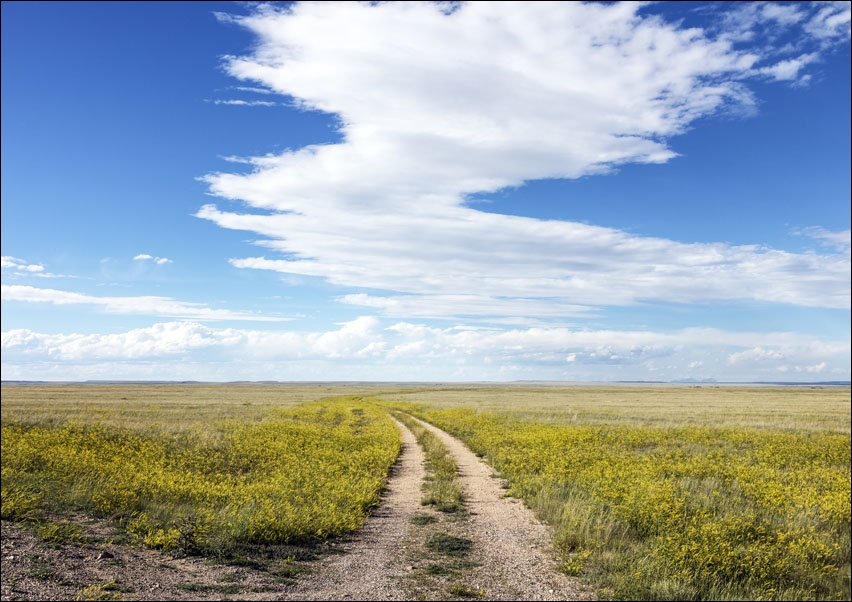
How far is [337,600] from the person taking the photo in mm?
8070

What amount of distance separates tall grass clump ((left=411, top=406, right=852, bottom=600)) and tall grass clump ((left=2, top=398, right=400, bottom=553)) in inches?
186

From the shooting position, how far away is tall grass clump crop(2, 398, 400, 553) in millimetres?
10953

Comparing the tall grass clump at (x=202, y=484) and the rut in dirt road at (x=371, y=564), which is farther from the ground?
the tall grass clump at (x=202, y=484)

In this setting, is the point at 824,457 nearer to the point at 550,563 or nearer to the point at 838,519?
the point at 838,519

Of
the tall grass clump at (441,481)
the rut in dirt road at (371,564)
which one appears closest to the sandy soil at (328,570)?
the rut in dirt road at (371,564)

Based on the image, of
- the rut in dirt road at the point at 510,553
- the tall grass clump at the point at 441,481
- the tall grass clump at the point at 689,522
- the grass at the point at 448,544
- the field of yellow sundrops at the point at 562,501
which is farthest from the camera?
the tall grass clump at the point at 441,481

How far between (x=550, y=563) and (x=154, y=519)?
823 cm

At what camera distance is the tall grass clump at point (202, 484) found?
35.9 feet

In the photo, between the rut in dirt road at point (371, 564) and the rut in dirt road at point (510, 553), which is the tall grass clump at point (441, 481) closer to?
the rut in dirt road at point (510, 553)

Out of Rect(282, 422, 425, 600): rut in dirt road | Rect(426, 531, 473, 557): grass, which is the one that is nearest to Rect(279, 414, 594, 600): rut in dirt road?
Rect(282, 422, 425, 600): rut in dirt road

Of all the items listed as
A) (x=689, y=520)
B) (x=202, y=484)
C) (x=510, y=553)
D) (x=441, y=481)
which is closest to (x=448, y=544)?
(x=510, y=553)

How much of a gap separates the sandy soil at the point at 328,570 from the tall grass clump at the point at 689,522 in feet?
3.26

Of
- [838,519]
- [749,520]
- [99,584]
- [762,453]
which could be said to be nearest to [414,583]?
[99,584]

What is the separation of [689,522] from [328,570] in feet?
26.1
